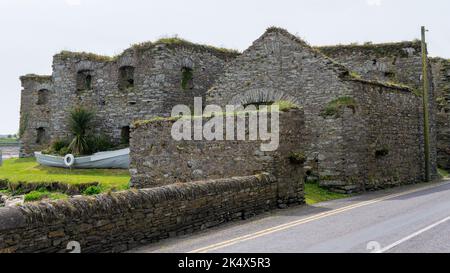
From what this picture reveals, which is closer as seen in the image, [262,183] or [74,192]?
[262,183]

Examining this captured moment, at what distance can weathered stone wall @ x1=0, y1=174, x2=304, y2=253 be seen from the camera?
8.16m

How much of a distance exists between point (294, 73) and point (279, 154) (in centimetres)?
755

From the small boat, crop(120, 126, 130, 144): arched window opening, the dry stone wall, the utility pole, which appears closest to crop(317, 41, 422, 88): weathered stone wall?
the utility pole

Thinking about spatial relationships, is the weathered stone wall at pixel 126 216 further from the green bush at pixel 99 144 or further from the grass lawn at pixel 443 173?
the grass lawn at pixel 443 173

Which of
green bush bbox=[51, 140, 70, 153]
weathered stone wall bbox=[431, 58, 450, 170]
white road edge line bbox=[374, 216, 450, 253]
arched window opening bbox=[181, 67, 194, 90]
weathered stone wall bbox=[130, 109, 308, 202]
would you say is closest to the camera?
white road edge line bbox=[374, 216, 450, 253]

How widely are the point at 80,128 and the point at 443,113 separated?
21957 millimetres

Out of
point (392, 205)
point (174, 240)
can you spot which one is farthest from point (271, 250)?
point (392, 205)

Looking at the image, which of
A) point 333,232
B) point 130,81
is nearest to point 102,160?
point 130,81

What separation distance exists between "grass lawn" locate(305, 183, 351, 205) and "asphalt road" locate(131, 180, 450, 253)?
2419 millimetres

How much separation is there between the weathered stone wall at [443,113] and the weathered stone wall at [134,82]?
13766mm

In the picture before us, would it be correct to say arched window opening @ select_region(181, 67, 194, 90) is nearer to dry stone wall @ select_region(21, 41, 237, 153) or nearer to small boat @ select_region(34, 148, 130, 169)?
dry stone wall @ select_region(21, 41, 237, 153)

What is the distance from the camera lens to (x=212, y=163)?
16.5m

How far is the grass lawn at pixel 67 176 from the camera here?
69.3 ft
